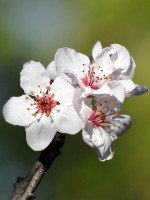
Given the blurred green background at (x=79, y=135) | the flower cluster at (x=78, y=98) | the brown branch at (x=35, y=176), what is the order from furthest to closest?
the blurred green background at (x=79, y=135), the flower cluster at (x=78, y=98), the brown branch at (x=35, y=176)

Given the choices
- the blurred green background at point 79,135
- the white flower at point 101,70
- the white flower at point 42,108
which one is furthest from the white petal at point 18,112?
the blurred green background at point 79,135

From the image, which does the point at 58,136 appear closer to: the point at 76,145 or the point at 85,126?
the point at 85,126

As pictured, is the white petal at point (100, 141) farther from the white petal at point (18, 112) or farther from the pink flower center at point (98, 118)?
the white petal at point (18, 112)

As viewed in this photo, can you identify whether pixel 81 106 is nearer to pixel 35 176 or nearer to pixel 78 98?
pixel 78 98

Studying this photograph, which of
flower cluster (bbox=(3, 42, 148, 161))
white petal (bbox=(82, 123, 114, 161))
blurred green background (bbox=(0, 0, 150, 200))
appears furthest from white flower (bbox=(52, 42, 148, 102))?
blurred green background (bbox=(0, 0, 150, 200))

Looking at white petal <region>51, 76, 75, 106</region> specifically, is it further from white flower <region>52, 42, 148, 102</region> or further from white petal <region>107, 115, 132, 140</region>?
white petal <region>107, 115, 132, 140</region>
